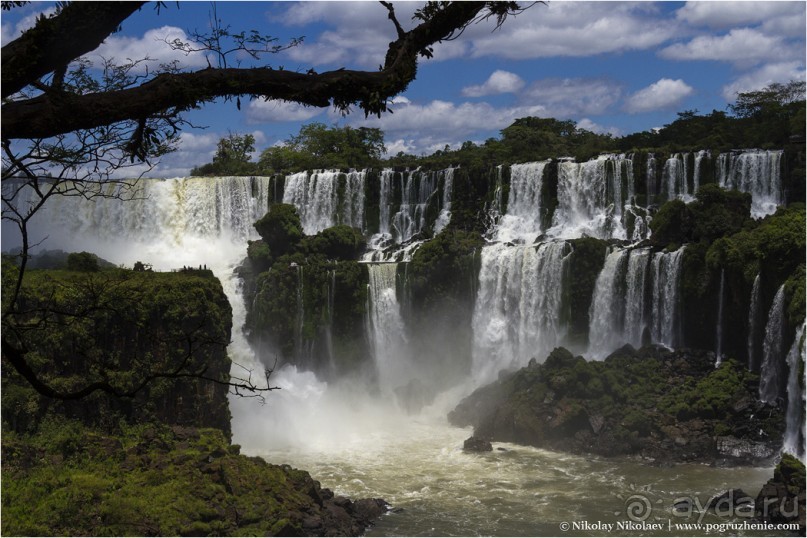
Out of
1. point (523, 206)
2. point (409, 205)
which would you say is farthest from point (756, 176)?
point (409, 205)

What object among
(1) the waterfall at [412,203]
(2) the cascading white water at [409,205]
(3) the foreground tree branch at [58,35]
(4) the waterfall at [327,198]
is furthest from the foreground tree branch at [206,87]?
(4) the waterfall at [327,198]

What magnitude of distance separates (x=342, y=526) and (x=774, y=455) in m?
11.8

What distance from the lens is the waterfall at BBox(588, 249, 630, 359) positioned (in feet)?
105

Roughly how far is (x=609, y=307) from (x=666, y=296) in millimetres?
2063

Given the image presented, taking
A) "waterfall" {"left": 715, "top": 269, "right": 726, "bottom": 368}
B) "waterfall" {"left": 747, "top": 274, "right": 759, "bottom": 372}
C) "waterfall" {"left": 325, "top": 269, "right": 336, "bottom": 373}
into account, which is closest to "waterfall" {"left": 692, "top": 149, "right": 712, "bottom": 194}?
"waterfall" {"left": 715, "top": 269, "right": 726, "bottom": 368}

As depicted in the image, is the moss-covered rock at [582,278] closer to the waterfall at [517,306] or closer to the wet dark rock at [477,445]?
the waterfall at [517,306]

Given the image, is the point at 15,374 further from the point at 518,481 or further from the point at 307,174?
the point at 307,174

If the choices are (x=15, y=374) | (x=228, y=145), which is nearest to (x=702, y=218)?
(x=15, y=374)

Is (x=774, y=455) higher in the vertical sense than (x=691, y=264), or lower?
lower

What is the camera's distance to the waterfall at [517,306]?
110 feet

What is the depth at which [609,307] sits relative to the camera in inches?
1270

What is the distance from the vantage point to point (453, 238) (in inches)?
1428

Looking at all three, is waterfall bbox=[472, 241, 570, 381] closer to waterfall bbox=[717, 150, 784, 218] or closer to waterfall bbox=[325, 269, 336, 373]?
waterfall bbox=[325, 269, 336, 373]

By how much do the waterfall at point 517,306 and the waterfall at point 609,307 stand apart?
122cm
